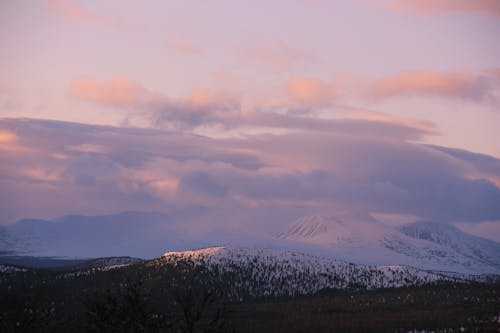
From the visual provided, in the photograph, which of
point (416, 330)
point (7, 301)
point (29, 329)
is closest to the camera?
point (29, 329)

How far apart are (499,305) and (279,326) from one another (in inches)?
2153

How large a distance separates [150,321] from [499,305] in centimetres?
14410

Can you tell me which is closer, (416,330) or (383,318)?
(416,330)

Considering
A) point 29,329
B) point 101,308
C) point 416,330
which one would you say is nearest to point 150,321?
point 101,308

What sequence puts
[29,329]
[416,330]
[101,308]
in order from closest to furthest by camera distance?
[101,308], [29,329], [416,330]

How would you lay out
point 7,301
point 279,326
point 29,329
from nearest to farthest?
1. point 29,329
2. point 279,326
3. point 7,301

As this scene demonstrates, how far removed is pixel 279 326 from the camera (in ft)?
577

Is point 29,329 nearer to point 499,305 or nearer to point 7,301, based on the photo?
point 7,301

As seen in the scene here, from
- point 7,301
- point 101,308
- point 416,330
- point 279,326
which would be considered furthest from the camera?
point 7,301

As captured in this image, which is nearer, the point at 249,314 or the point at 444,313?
the point at 444,313

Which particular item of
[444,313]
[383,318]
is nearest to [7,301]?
[383,318]

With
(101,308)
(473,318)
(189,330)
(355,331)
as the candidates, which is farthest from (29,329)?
(473,318)

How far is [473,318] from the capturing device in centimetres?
17100

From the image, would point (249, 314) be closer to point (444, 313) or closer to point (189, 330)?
point (444, 313)
